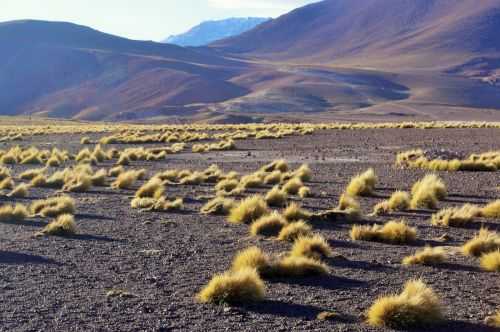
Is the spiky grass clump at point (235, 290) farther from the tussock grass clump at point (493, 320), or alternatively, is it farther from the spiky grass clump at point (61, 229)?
the spiky grass clump at point (61, 229)

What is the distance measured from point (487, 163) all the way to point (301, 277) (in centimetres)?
1721

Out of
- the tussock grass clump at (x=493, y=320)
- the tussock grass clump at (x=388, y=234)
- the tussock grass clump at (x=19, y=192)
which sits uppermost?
the tussock grass clump at (x=493, y=320)

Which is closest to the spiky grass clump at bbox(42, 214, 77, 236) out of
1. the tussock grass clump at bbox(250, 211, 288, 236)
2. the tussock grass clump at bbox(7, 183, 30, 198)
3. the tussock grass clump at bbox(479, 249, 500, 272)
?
the tussock grass clump at bbox(250, 211, 288, 236)

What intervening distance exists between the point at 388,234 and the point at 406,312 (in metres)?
4.92

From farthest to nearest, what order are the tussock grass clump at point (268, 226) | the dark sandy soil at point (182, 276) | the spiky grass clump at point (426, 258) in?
the tussock grass clump at point (268, 226)
the spiky grass clump at point (426, 258)
the dark sandy soil at point (182, 276)

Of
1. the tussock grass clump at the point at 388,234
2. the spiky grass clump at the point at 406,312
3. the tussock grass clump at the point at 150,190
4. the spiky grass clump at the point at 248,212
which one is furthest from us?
the tussock grass clump at the point at 150,190

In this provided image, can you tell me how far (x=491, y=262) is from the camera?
9.89 metres

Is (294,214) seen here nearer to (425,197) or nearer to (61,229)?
(425,197)

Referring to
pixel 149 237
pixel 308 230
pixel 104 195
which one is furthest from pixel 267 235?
pixel 104 195

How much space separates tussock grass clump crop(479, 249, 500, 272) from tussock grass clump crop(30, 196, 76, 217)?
9228 millimetres

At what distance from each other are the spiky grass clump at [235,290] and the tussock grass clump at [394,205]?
752cm

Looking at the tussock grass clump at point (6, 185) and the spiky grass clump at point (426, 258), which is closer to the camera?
the spiky grass clump at point (426, 258)

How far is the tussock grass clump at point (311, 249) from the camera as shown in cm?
1057

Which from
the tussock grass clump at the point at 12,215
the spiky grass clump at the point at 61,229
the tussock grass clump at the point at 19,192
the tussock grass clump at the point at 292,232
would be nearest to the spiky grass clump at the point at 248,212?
the tussock grass clump at the point at 292,232
